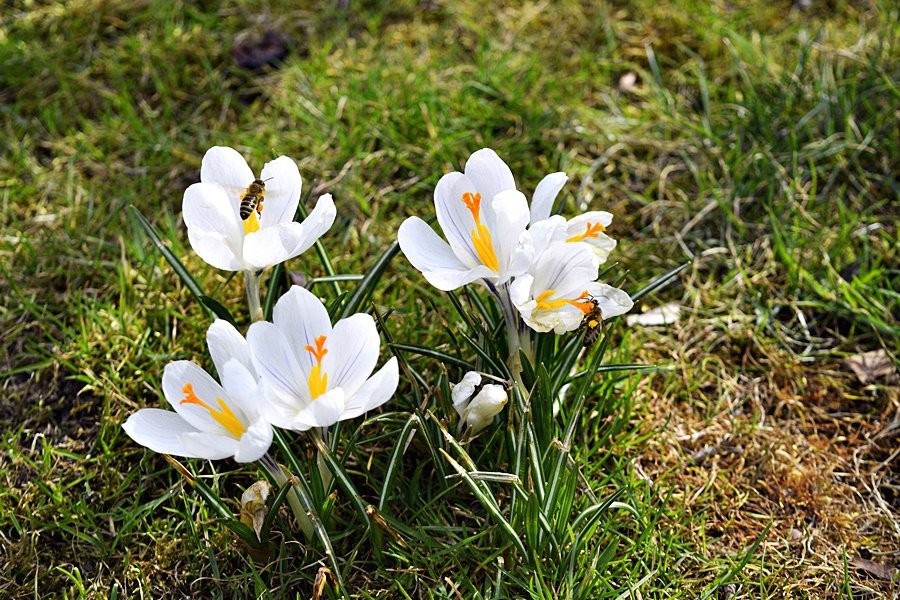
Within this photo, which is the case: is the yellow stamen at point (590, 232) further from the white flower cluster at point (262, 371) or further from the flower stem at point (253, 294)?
the flower stem at point (253, 294)

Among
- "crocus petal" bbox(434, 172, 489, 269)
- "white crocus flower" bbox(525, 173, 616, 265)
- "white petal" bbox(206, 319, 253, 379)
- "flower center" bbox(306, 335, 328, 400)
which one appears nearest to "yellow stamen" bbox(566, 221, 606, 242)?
"white crocus flower" bbox(525, 173, 616, 265)

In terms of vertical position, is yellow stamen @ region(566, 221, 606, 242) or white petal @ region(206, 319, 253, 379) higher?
white petal @ region(206, 319, 253, 379)

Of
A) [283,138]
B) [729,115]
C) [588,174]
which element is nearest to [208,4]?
[283,138]

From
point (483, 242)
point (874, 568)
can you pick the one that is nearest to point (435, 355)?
point (483, 242)

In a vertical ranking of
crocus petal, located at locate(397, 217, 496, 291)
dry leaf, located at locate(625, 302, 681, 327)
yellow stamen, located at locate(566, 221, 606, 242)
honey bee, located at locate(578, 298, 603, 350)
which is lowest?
dry leaf, located at locate(625, 302, 681, 327)

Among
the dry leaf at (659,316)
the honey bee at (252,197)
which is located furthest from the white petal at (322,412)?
the dry leaf at (659,316)

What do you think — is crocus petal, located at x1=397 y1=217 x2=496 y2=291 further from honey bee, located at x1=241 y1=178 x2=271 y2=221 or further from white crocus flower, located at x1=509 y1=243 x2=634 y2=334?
honey bee, located at x1=241 y1=178 x2=271 y2=221

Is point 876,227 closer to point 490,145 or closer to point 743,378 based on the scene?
point 743,378
